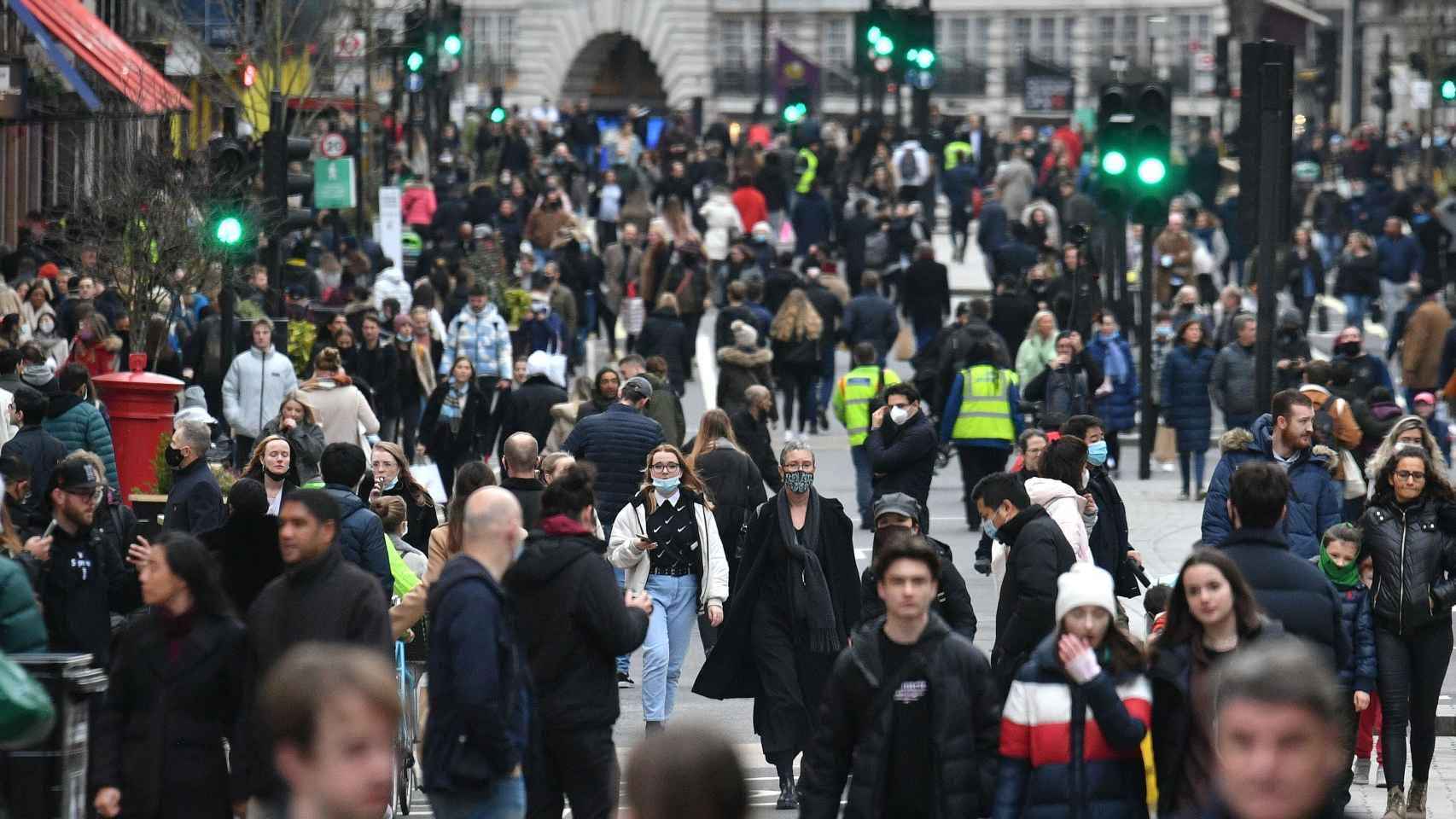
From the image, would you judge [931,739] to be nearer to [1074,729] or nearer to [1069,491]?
[1074,729]

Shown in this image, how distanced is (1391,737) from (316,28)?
85.4 feet

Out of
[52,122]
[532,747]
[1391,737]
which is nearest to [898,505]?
[1391,737]

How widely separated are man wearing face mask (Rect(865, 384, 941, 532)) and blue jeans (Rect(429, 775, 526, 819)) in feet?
32.3

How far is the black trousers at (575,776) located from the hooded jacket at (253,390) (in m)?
11.6

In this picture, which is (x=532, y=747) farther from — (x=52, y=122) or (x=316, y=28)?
(x=316, y=28)

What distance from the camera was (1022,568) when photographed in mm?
10484

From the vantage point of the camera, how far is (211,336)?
22578 mm

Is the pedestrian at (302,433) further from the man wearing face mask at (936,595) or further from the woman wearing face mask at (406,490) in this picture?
the man wearing face mask at (936,595)

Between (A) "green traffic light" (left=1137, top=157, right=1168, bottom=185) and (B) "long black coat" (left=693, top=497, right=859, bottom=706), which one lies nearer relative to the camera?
(B) "long black coat" (left=693, top=497, right=859, bottom=706)

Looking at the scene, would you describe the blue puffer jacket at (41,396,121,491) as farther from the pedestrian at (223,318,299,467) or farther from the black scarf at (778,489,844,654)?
the black scarf at (778,489,844,654)

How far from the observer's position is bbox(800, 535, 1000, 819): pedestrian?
782 cm

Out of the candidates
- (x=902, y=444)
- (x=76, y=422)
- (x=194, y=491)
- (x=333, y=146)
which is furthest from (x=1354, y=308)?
(x=194, y=491)

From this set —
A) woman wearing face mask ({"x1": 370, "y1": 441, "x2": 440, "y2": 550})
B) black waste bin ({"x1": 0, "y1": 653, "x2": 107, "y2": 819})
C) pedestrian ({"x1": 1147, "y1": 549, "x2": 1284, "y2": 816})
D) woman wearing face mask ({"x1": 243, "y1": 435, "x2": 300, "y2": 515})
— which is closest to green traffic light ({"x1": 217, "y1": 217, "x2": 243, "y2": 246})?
woman wearing face mask ({"x1": 370, "y1": 441, "x2": 440, "y2": 550})

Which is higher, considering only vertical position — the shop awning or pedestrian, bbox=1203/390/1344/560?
the shop awning
